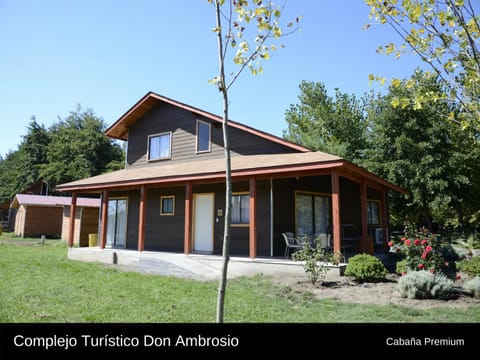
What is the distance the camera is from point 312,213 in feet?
40.3

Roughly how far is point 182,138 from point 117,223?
15.9 feet

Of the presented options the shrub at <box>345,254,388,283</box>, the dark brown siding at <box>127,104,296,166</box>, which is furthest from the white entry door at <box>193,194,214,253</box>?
the shrub at <box>345,254,388,283</box>

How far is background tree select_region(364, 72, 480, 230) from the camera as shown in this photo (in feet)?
60.7

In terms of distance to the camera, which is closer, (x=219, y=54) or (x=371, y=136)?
(x=219, y=54)

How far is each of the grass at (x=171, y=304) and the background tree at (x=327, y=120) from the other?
17666mm

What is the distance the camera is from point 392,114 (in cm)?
2016

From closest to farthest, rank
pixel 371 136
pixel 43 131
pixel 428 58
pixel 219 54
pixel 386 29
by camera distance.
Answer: pixel 219 54
pixel 428 58
pixel 386 29
pixel 371 136
pixel 43 131

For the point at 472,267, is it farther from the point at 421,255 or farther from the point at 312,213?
the point at 312,213

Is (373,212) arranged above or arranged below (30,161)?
below
